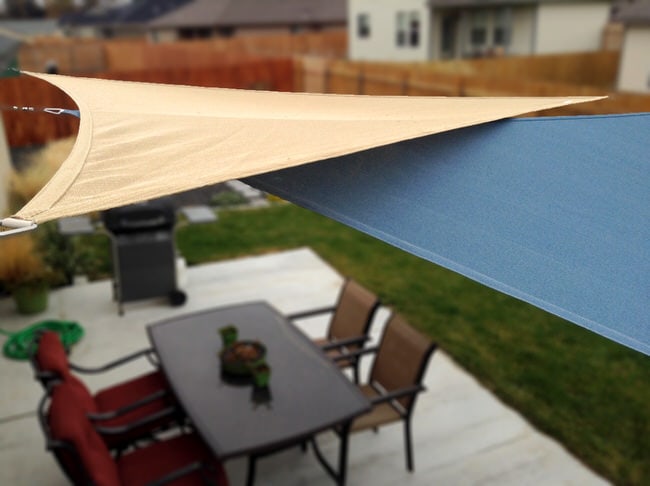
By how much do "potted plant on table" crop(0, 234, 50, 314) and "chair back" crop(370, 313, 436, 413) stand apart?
416cm

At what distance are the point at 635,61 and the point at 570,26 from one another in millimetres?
5621

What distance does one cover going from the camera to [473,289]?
309 inches

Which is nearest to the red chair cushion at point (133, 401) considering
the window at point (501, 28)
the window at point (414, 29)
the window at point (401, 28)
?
the window at point (414, 29)

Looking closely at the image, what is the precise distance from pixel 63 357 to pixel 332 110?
2609mm

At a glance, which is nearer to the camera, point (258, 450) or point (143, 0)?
point (258, 450)

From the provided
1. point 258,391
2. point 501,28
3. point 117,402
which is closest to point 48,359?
point 117,402

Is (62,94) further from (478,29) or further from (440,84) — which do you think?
(478,29)

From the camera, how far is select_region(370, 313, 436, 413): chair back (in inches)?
167

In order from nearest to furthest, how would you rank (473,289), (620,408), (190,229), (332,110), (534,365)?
(332,110) < (620,408) < (534,365) < (473,289) < (190,229)

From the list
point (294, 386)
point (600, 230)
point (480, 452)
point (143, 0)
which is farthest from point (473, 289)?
point (143, 0)

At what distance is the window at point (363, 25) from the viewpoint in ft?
85.3

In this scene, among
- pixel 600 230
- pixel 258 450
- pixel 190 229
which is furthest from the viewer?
pixel 190 229

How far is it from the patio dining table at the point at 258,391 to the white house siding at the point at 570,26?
21.6 m

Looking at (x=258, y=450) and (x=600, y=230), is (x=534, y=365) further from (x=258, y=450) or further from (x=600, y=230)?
(x=600, y=230)
